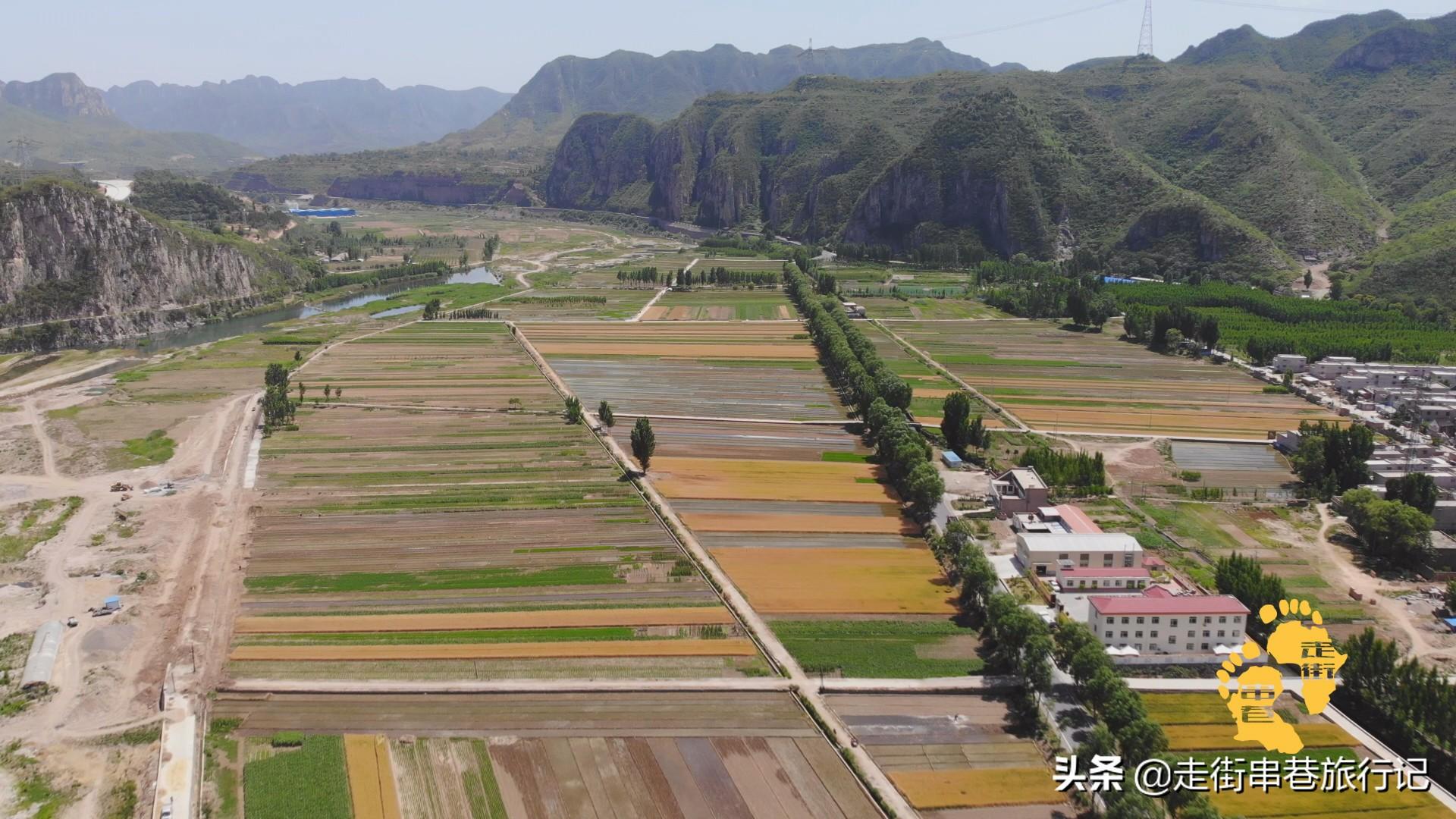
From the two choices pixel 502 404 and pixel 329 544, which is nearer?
pixel 329 544

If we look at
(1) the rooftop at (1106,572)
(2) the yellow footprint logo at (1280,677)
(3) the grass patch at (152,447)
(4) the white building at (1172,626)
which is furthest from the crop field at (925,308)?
(4) the white building at (1172,626)

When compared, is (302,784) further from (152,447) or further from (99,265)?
(99,265)

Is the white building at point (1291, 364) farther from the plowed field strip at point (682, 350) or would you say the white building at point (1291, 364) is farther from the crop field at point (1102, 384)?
the plowed field strip at point (682, 350)

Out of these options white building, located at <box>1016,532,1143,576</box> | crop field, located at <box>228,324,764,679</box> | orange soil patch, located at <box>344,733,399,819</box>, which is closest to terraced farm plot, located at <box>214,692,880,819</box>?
orange soil patch, located at <box>344,733,399,819</box>

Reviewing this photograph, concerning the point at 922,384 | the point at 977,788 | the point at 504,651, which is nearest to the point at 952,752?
the point at 977,788

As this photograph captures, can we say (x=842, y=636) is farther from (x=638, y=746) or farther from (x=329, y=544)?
(x=329, y=544)

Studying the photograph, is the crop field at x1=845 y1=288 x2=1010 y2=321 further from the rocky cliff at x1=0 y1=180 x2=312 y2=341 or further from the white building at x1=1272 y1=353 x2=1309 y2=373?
the rocky cliff at x1=0 y1=180 x2=312 y2=341

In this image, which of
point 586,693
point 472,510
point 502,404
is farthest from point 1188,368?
point 586,693
